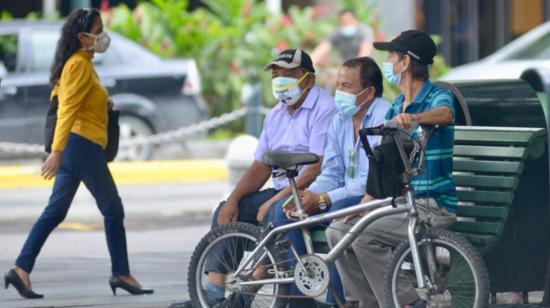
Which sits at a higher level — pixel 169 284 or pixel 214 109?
pixel 169 284

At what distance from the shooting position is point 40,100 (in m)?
16.8

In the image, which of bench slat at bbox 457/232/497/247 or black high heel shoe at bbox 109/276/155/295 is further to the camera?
black high heel shoe at bbox 109/276/155/295

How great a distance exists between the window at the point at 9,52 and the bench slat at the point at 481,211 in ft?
33.2

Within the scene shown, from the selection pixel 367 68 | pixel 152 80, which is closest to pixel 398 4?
pixel 152 80

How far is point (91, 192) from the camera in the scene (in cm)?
873

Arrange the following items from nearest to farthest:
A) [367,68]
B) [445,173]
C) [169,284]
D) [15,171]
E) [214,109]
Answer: [445,173]
[367,68]
[169,284]
[15,171]
[214,109]

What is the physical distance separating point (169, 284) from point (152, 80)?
7.94 metres

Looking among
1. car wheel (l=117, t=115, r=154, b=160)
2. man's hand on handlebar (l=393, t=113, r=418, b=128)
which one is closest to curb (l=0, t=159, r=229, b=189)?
car wheel (l=117, t=115, r=154, b=160)

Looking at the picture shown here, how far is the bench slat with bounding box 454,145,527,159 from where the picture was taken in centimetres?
750

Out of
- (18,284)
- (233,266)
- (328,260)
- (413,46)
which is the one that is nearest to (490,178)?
(413,46)

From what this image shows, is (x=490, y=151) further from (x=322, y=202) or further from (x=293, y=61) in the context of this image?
(x=293, y=61)

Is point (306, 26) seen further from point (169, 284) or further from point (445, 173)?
point (445, 173)

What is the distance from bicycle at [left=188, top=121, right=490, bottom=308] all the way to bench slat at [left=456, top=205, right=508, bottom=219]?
651 millimetres

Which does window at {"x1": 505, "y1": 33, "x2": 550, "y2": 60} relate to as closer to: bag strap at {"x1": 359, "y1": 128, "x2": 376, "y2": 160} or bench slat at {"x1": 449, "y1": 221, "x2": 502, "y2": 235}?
bench slat at {"x1": 449, "y1": 221, "x2": 502, "y2": 235}
